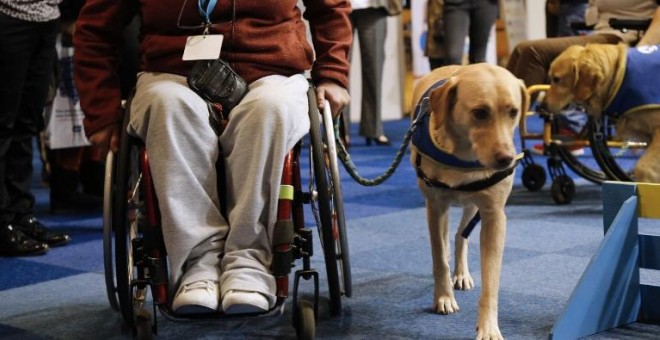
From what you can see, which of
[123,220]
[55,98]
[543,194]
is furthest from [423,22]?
[123,220]

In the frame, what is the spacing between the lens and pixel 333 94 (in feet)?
7.22

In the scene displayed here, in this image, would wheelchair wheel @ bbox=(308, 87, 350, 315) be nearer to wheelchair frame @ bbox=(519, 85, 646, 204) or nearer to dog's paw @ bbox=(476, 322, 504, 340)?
dog's paw @ bbox=(476, 322, 504, 340)

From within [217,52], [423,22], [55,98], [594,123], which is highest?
[217,52]

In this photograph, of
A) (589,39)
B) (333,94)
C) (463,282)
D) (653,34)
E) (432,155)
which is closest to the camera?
(432,155)

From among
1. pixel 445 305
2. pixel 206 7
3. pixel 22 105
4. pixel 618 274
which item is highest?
pixel 206 7

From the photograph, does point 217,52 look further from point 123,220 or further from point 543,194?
point 543,194

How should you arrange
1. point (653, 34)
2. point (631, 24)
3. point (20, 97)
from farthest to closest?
point (631, 24) < point (653, 34) < point (20, 97)

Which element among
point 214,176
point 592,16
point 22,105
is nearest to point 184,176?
point 214,176

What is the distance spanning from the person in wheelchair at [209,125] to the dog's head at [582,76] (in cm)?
168

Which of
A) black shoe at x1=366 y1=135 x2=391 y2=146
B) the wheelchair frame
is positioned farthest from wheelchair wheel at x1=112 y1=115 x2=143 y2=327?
black shoe at x1=366 y1=135 x2=391 y2=146

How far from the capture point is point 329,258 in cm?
200

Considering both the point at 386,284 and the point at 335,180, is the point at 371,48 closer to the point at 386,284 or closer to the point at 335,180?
the point at 386,284

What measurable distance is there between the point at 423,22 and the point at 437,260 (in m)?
6.96

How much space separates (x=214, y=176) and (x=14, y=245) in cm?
165
